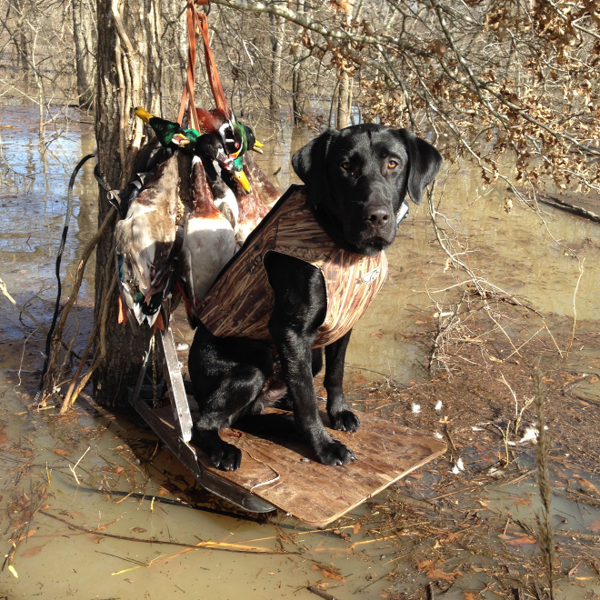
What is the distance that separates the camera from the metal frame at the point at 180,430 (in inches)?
114

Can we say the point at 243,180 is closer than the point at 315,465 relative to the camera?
No

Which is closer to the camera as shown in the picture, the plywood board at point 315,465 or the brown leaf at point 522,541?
the plywood board at point 315,465

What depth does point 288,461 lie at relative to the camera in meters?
3.08

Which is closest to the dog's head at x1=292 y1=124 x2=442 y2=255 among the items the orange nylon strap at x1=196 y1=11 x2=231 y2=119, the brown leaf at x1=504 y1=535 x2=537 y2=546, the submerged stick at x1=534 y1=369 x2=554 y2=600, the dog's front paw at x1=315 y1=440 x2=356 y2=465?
the orange nylon strap at x1=196 y1=11 x2=231 y2=119

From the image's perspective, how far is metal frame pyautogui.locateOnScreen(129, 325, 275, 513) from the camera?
9.50 ft

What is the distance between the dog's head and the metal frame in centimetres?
105

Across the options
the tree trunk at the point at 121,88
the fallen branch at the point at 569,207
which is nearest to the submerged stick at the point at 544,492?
the tree trunk at the point at 121,88

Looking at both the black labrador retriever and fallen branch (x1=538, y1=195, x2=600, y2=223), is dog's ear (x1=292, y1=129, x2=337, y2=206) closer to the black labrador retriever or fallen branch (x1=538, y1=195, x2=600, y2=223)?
the black labrador retriever

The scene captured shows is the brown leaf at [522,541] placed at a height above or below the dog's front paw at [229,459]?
below

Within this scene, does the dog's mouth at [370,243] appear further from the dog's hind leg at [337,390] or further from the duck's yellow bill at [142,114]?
the duck's yellow bill at [142,114]

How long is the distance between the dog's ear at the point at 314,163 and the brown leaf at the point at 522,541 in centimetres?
181

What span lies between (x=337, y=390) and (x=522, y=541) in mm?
1161

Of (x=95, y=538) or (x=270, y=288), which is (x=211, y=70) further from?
(x=95, y=538)

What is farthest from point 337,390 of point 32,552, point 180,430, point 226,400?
point 32,552
